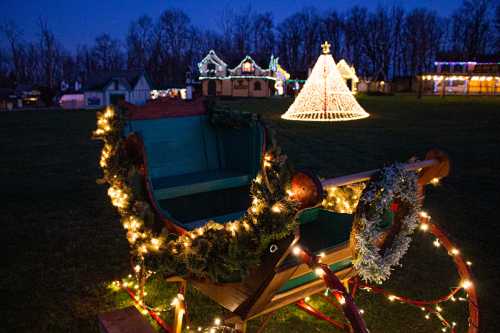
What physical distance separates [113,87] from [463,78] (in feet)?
154

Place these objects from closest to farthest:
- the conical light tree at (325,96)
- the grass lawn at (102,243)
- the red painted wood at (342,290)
→ the red painted wood at (342,290), the grass lawn at (102,243), the conical light tree at (325,96)

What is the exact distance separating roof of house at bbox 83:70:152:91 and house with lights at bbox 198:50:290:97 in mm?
14794

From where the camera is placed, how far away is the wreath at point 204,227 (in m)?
2.53

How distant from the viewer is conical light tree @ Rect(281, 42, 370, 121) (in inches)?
498

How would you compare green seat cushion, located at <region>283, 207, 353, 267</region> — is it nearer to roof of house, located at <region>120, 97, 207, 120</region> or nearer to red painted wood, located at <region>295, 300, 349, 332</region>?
red painted wood, located at <region>295, 300, 349, 332</region>

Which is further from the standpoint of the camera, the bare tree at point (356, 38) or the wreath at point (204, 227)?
the bare tree at point (356, 38)

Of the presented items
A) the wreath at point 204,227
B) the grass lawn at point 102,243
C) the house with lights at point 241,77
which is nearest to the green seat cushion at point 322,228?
the wreath at point 204,227

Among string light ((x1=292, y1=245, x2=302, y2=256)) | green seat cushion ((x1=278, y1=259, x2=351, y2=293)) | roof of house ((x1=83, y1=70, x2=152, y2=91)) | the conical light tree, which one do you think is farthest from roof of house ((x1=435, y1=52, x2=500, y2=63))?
string light ((x1=292, y1=245, x2=302, y2=256))

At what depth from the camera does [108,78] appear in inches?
1704

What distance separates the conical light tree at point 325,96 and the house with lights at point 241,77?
44319 millimetres

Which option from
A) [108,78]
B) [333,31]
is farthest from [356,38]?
[108,78]

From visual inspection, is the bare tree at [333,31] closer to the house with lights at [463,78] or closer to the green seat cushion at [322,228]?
the house with lights at [463,78]

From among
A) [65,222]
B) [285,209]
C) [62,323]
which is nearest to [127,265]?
[62,323]

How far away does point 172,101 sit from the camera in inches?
175
